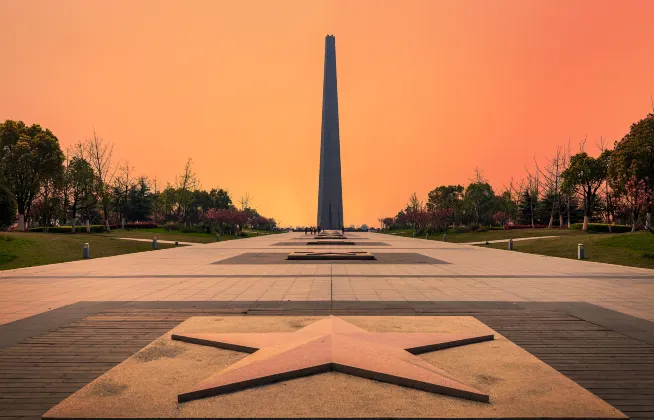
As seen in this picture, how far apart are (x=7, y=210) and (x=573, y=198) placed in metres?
78.5

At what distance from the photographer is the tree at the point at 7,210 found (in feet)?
166

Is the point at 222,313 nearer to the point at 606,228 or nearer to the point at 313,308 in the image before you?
the point at 313,308

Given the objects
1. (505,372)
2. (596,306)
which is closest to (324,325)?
(505,372)

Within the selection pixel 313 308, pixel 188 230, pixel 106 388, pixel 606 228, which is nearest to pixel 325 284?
pixel 313 308

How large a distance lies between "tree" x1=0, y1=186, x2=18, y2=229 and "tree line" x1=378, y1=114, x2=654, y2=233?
57.7m

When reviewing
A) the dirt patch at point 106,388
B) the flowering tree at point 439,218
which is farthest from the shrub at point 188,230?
the dirt patch at point 106,388

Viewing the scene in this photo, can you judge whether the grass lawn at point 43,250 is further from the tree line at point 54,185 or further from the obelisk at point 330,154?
the obelisk at point 330,154

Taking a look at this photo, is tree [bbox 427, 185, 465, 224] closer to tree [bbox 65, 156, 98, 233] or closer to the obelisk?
the obelisk

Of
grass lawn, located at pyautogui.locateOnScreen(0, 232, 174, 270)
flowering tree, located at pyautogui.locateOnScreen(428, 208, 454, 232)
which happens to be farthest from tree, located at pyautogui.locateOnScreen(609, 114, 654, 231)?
grass lawn, located at pyautogui.locateOnScreen(0, 232, 174, 270)

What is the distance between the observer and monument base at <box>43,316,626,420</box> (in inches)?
173

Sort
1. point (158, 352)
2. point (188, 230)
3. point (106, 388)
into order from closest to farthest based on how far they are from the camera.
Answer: point (106, 388) < point (158, 352) < point (188, 230)

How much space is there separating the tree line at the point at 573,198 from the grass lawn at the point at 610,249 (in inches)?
52.1

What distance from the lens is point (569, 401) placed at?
4.73m

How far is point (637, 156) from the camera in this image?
37.0 metres
